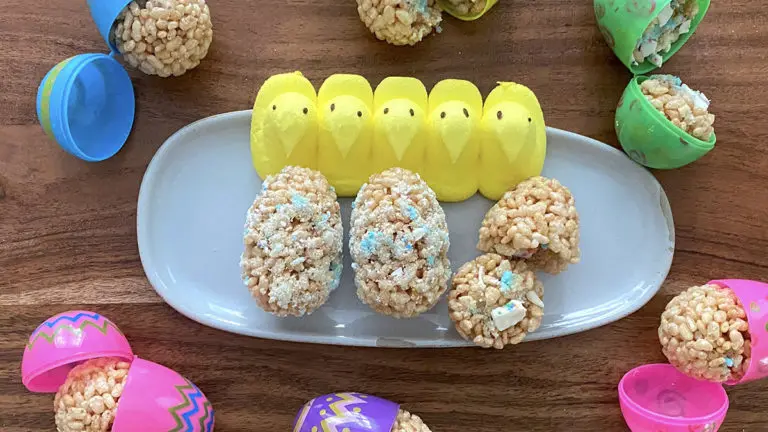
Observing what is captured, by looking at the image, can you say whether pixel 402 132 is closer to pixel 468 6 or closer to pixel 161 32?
pixel 468 6

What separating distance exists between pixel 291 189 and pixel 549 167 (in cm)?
43

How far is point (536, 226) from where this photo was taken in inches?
35.9

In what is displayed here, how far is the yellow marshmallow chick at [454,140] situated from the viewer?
95cm

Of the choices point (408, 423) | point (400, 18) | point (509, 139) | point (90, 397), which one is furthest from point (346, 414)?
point (400, 18)

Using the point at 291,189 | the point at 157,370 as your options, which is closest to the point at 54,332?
the point at 157,370

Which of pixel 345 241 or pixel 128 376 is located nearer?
pixel 128 376

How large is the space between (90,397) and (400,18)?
733mm

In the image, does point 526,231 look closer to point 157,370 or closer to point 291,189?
point 291,189

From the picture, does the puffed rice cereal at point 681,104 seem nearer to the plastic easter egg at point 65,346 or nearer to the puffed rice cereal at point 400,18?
the puffed rice cereal at point 400,18

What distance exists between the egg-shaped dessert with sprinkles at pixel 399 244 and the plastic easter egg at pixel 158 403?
325 mm

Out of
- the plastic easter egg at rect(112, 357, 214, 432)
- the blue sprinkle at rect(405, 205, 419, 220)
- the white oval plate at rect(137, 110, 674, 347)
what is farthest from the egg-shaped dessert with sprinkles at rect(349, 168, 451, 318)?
the plastic easter egg at rect(112, 357, 214, 432)

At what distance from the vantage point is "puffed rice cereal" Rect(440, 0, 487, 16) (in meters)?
0.99

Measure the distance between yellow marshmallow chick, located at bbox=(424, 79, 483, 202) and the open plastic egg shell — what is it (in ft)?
1.68

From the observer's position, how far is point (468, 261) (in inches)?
40.2
